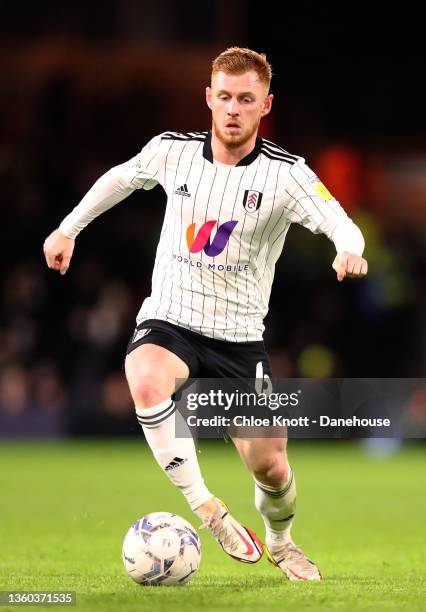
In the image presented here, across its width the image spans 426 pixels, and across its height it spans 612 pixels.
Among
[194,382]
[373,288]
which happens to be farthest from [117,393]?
[194,382]

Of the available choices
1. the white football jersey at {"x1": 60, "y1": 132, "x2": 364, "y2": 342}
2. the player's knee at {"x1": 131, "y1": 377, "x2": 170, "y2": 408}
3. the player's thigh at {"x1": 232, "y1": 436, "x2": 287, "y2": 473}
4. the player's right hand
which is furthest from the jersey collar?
the player's thigh at {"x1": 232, "y1": 436, "x2": 287, "y2": 473}

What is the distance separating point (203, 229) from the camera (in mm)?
5863

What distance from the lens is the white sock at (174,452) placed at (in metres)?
5.61

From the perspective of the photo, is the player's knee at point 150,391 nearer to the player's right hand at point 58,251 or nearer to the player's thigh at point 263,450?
the player's thigh at point 263,450

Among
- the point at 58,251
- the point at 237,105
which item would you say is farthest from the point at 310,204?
the point at 58,251

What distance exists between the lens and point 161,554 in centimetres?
552

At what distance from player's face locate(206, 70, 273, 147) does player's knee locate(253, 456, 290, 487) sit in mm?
1514

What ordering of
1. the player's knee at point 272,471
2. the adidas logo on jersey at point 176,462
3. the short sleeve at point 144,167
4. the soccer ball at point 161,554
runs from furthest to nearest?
the short sleeve at point 144,167
the player's knee at point 272,471
the adidas logo on jersey at point 176,462
the soccer ball at point 161,554

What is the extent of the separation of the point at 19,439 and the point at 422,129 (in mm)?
8310

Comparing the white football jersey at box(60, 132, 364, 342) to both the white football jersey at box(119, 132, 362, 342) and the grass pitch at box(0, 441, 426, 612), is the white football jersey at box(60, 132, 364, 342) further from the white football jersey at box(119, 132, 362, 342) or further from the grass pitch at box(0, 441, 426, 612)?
the grass pitch at box(0, 441, 426, 612)

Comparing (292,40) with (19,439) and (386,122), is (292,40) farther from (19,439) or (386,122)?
(19,439)

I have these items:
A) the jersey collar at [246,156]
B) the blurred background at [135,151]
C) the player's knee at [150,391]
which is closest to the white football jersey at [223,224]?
the jersey collar at [246,156]

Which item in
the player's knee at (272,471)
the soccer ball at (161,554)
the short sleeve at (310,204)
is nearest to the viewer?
the soccer ball at (161,554)

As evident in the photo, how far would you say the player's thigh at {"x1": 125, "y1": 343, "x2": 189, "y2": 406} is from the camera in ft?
18.2
